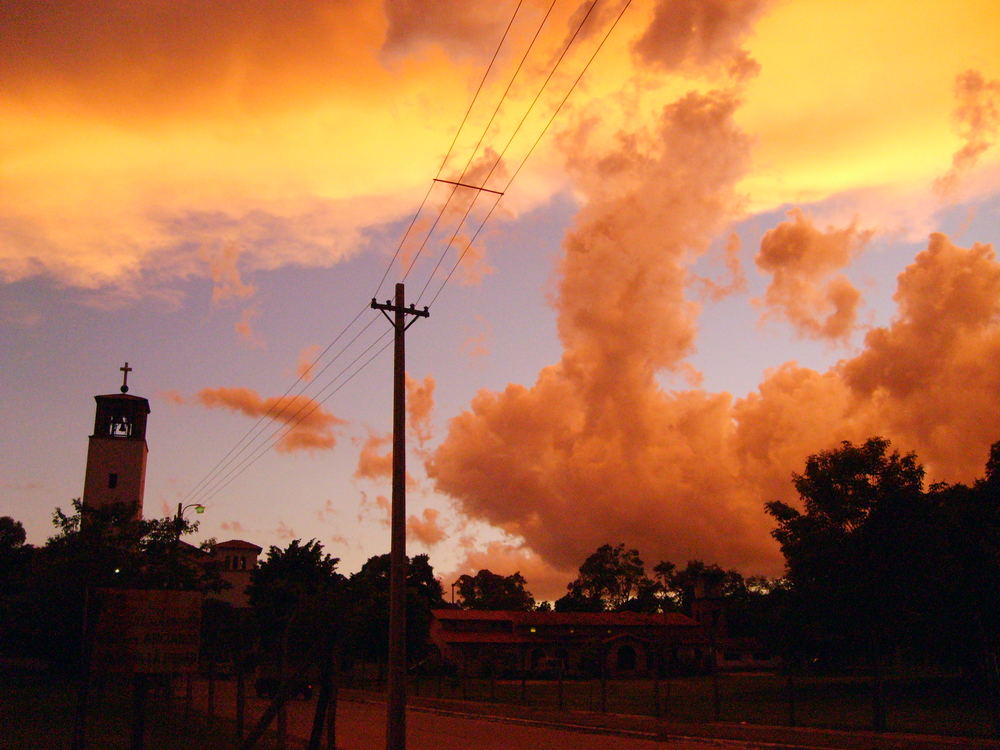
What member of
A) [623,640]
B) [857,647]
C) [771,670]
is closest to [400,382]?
[857,647]

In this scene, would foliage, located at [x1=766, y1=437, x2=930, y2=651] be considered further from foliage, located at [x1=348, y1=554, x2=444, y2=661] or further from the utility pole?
the utility pole

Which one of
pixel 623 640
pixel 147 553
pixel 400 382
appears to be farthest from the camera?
pixel 623 640

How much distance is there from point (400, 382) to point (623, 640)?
197 feet

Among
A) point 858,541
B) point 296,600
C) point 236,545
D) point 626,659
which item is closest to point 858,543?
point 858,541

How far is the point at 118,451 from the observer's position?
70.5 metres

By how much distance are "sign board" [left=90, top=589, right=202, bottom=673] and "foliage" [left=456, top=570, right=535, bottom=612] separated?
11764 cm

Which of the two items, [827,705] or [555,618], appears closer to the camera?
[827,705]

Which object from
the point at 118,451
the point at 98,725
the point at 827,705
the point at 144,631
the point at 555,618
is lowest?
the point at 827,705

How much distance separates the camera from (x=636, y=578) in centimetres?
12594

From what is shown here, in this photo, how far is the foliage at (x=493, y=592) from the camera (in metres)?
130

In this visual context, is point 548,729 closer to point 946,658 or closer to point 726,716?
point 726,716

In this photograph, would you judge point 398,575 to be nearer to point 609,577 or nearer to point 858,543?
point 858,543

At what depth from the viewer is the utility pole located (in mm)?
16078

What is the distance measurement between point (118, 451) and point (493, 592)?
76155 mm
